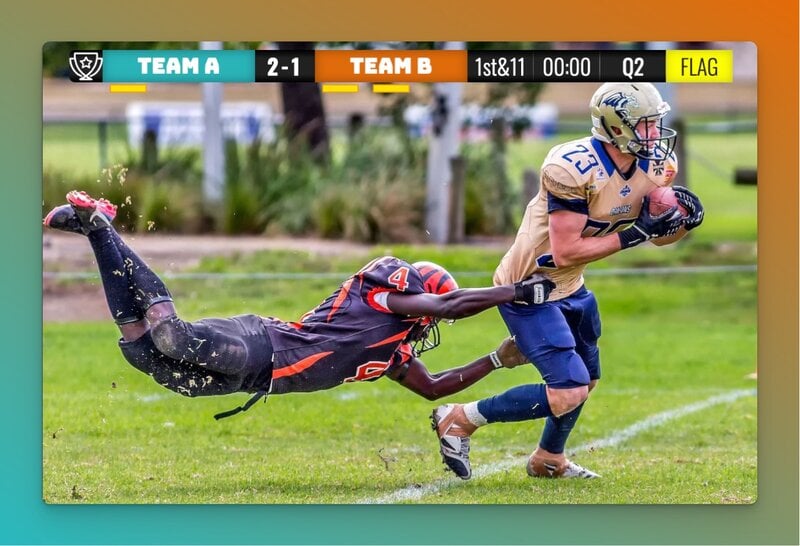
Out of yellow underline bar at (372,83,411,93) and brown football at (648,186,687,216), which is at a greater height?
yellow underline bar at (372,83,411,93)

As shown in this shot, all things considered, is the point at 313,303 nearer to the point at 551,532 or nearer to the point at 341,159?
the point at 551,532

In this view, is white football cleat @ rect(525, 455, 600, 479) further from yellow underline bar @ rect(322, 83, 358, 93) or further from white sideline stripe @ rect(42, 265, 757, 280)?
yellow underline bar @ rect(322, 83, 358, 93)

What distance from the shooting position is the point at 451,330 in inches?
266

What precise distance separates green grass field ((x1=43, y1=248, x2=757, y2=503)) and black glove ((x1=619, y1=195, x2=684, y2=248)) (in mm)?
871

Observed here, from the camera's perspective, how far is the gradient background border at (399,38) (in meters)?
5.94

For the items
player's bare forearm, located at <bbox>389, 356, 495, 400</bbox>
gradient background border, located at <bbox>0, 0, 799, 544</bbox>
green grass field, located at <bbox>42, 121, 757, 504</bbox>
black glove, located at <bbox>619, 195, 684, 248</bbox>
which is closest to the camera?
black glove, located at <bbox>619, 195, 684, 248</bbox>

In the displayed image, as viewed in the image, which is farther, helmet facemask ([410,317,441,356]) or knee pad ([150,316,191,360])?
helmet facemask ([410,317,441,356])

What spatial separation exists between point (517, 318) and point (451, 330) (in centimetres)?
80

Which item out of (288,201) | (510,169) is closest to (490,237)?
(288,201)

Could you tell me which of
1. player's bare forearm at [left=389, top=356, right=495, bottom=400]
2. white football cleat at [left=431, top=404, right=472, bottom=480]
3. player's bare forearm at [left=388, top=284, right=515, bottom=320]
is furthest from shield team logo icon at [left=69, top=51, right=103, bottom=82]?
white football cleat at [left=431, top=404, right=472, bottom=480]

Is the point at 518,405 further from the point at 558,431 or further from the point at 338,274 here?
the point at 338,274

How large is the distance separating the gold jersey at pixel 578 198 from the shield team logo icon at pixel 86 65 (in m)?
1.97

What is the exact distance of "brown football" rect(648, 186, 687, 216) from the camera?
5875 mm

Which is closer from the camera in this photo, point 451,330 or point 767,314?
point 767,314
